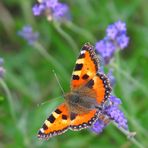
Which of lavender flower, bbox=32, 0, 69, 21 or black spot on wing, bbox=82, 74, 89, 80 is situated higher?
lavender flower, bbox=32, 0, 69, 21

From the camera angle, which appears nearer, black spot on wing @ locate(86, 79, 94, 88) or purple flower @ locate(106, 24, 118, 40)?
black spot on wing @ locate(86, 79, 94, 88)

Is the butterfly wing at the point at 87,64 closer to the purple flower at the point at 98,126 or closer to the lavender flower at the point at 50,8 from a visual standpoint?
the purple flower at the point at 98,126

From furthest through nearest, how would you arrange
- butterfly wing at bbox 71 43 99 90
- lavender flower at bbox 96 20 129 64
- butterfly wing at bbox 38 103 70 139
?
lavender flower at bbox 96 20 129 64, butterfly wing at bbox 71 43 99 90, butterfly wing at bbox 38 103 70 139

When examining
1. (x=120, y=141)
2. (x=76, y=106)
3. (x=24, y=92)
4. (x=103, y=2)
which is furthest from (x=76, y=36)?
(x=76, y=106)

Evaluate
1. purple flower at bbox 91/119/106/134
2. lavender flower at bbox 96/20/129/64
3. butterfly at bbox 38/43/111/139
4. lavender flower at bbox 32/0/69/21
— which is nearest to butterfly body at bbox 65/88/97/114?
butterfly at bbox 38/43/111/139

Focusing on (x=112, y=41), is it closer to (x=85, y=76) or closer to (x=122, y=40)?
(x=122, y=40)

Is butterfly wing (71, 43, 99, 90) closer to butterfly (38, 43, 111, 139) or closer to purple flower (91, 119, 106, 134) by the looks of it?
butterfly (38, 43, 111, 139)
